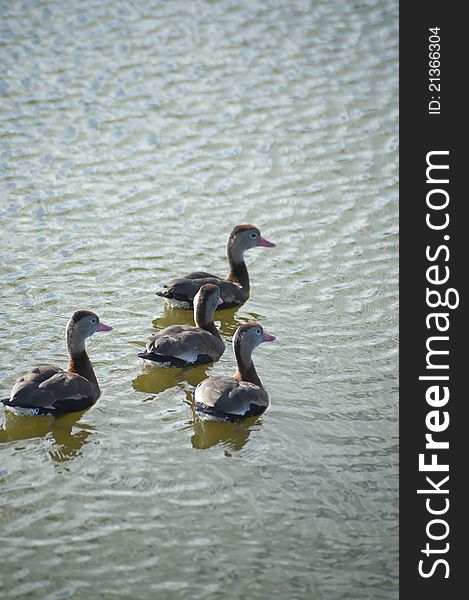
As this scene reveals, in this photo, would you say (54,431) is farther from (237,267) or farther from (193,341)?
(237,267)

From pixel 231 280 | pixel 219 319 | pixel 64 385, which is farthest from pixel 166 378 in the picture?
pixel 231 280

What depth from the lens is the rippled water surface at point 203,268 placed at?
860 cm

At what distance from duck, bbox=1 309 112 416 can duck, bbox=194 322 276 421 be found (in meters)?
1.06

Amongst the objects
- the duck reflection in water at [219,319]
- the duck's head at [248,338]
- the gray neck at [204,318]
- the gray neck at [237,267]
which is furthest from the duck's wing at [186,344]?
the gray neck at [237,267]

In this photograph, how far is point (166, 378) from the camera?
1146 cm

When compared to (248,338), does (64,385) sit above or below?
below

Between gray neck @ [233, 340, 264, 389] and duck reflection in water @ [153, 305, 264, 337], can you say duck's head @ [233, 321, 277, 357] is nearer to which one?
gray neck @ [233, 340, 264, 389]

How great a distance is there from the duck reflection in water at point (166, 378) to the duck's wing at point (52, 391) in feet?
2.16

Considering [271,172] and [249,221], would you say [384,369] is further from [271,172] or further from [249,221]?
[271,172]

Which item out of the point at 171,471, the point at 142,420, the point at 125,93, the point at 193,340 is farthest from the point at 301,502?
the point at 125,93

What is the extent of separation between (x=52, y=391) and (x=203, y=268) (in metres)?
3.79

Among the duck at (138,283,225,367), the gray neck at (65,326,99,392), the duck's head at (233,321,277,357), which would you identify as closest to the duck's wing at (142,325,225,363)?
the duck at (138,283,225,367)

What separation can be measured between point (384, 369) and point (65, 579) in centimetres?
440

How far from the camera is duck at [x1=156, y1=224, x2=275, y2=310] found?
41.5 ft
